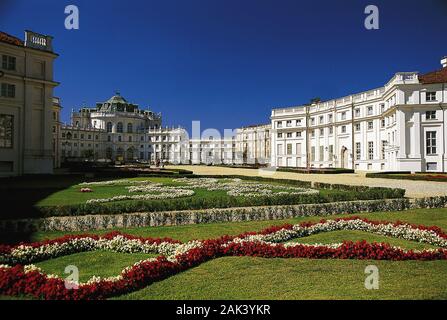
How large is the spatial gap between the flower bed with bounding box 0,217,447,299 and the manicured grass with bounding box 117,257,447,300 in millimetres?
243

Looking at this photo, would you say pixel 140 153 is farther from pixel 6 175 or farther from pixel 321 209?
pixel 321 209

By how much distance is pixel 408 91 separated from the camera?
123ft

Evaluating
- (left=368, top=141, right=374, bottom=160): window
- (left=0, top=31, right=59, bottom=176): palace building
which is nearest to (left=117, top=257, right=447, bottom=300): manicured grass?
(left=0, top=31, right=59, bottom=176): palace building

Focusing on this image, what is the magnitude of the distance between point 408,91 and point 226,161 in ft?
205

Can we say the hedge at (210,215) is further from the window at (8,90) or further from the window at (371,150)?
the window at (371,150)

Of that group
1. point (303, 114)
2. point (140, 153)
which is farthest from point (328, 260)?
point (140, 153)

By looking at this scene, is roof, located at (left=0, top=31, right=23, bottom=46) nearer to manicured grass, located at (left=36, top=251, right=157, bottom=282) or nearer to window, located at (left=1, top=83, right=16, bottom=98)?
window, located at (left=1, top=83, right=16, bottom=98)

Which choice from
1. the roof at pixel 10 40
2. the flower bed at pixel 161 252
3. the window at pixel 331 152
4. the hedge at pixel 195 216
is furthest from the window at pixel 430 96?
→ the roof at pixel 10 40

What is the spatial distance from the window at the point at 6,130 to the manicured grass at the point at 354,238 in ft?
91.3

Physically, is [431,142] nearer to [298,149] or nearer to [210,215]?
[298,149]

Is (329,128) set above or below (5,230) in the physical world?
above

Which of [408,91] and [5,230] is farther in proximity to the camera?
[408,91]

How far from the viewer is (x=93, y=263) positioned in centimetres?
697
